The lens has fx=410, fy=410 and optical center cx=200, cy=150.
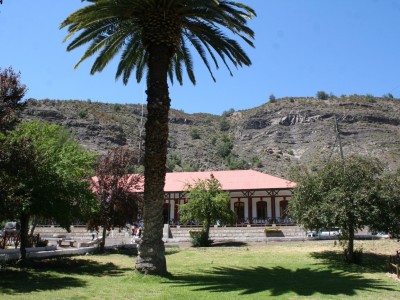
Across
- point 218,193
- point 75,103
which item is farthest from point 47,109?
point 218,193

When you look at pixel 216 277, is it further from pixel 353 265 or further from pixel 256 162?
pixel 256 162

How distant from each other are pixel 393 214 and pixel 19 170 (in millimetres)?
15615

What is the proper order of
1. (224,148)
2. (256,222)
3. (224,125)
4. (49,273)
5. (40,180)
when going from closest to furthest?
(49,273), (40,180), (256,222), (224,148), (224,125)

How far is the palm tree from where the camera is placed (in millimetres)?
13406

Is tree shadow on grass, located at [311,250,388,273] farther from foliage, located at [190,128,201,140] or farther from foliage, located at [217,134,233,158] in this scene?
foliage, located at [190,128,201,140]

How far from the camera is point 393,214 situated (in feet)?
60.6

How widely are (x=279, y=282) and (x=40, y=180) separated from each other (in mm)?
9750

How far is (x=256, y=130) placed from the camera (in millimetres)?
119500

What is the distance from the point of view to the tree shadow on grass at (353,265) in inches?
686

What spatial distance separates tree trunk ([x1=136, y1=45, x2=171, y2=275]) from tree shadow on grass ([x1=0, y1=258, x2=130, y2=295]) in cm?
216

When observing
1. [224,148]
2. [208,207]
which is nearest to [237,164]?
[224,148]

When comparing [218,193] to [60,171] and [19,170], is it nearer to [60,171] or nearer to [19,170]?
[60,171]

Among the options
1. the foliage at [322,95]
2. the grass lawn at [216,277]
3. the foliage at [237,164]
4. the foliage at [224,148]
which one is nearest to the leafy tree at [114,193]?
the grass lawn at [216,277]

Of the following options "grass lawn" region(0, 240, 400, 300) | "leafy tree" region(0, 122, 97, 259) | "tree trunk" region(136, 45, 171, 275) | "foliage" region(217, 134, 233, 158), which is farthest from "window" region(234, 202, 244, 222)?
"foliage" region(217, 134, 233, 158)
